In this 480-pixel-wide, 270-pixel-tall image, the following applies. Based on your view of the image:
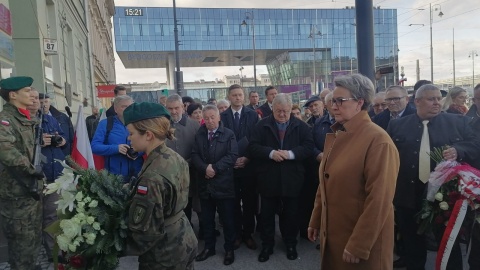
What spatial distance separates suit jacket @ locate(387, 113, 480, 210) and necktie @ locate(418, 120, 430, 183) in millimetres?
31

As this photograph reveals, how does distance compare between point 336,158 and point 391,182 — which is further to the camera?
point 336,158

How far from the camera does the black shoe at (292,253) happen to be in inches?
178

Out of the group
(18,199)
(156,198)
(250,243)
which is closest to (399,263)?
(250,243)

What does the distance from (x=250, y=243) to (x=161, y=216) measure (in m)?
3.00

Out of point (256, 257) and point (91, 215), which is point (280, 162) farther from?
point (91, 215)

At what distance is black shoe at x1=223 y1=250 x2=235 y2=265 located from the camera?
449 cm

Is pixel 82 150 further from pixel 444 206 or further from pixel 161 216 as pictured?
pixel 444 206

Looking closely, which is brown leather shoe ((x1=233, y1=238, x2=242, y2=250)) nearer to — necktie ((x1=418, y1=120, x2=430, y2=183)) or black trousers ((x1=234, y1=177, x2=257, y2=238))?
black trousers ((x1=234, y1=177, x2=257, y2=238))

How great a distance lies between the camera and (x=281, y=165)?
455 centimetres

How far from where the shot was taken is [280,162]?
4.55 meters

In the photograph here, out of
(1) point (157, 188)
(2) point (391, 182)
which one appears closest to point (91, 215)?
(1) point (157, 188)

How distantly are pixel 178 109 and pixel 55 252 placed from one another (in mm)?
2668

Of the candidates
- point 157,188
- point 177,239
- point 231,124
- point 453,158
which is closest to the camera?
point 157,188

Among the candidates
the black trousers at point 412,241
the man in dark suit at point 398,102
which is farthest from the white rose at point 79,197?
the man in dark suit at point 398,102
